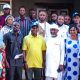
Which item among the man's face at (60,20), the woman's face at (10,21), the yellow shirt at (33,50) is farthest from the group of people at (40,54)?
the man's face at (60,20)

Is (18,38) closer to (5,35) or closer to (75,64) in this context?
(5,35)

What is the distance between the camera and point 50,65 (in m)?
13.2

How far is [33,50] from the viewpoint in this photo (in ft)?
43.1

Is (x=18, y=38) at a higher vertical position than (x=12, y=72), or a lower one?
higher

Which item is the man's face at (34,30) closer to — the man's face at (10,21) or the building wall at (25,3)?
the man's face at (10,21)

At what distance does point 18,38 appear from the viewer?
13.2 meters

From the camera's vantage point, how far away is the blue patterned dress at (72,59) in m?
13.1

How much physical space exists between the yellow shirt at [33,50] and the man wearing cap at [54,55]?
23 centimetres

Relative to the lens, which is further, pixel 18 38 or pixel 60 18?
pixel 60 18

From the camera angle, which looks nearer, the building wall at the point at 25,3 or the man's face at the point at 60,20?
the man's face at the point at 60,20

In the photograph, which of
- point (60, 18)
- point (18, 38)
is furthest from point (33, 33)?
point (60, 18)

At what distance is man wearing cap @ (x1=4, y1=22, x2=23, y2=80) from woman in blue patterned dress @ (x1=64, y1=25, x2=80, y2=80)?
1.27 metres

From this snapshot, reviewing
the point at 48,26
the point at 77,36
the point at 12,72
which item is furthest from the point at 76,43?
the point at 12,72

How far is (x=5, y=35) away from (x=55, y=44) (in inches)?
54.0
